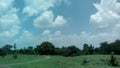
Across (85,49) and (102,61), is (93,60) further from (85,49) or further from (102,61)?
(85,49)

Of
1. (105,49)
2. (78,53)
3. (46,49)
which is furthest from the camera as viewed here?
(46,49)

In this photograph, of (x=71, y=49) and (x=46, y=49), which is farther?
(x=46, y=49)

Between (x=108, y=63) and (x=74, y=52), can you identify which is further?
(x=74, y=52)

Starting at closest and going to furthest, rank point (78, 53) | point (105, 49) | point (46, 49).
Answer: point (78, 53) → point (105, 49) → point (46, 49)

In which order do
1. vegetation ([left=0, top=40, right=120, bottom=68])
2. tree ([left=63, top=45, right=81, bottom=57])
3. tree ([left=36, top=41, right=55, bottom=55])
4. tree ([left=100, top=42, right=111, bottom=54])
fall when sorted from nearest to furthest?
1. vegetation ([left=0, top=40, right=120, bottom=68])
2. tree ([left=63, top=45, right=81, bottom=57])
3. tree ([left=100, top=42, right=111, bottom=54])
4. tree ([left=36, top=41, right=55, bottom=55])

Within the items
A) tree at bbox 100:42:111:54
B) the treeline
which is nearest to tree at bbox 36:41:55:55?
the treeline

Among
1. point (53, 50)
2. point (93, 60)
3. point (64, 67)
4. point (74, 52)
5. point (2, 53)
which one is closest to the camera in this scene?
point (64, 67)

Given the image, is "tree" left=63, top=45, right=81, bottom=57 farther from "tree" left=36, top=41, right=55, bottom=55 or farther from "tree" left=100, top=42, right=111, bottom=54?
"tree" left=36, top=41, right=55, bottom=55

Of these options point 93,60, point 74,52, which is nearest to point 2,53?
point 74,52

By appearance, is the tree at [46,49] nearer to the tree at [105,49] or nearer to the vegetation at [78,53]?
the vegetation at [78,53]

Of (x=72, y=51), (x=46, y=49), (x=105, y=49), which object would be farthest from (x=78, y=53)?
(x=46, y=49)

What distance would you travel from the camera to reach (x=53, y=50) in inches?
5246

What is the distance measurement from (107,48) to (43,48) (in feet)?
118

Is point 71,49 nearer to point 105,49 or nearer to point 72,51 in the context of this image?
point 72,51
